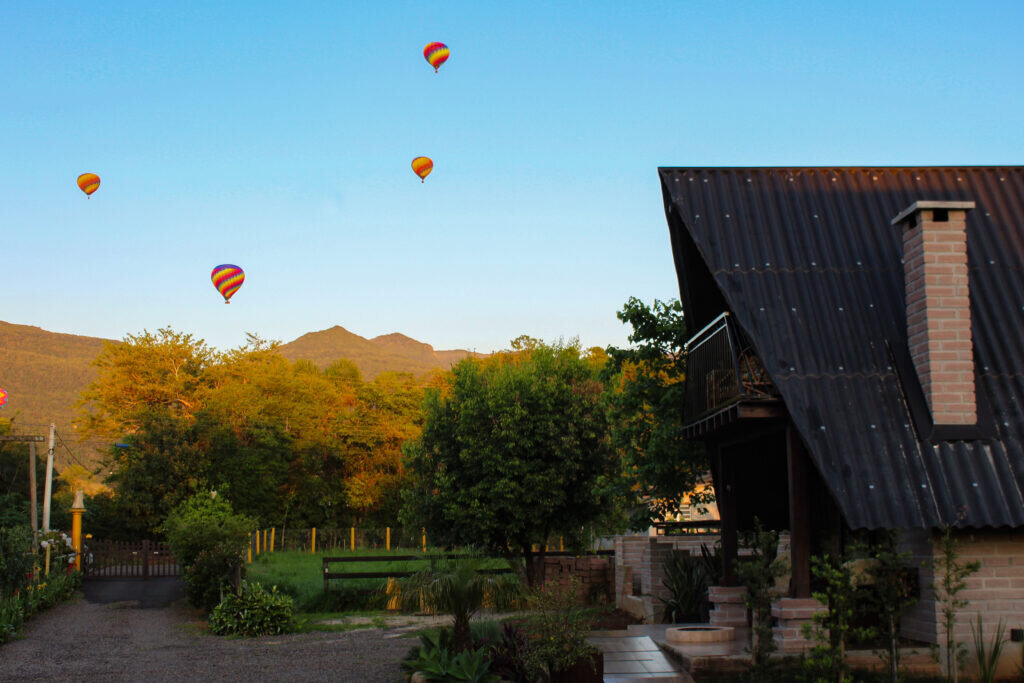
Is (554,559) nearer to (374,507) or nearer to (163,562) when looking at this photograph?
(163,562)

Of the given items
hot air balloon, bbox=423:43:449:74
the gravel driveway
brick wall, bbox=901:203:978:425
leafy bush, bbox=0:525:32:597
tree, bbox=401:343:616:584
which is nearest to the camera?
brick wall, bbox=901:203:978:425

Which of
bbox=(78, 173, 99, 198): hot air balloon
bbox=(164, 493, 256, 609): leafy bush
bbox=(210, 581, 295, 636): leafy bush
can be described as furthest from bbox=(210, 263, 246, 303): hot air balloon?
bbox=(210, 581, 295, 636): leafy bush

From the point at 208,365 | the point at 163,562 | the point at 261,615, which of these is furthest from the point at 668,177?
the point at 208,365

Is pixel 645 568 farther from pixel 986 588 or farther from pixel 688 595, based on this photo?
pixel 986 588

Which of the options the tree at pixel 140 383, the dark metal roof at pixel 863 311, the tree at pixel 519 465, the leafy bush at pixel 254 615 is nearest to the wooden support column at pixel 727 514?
the dark metal roof at pixel 863 311

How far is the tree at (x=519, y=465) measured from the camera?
22.0 metres

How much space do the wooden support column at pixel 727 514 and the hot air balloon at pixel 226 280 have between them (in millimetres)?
31850

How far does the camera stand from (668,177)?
493 inches

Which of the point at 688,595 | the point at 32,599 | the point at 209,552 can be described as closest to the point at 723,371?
the point at 688,595

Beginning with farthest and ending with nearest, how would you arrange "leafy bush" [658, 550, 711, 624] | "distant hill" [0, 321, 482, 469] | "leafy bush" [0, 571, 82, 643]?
"distant hill" [0, 321, 482, 469]
"leafy bush" [0, 571, 82, 643]
"leafy bush" [658, 550, 711, 624]

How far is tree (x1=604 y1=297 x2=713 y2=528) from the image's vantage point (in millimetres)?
16188

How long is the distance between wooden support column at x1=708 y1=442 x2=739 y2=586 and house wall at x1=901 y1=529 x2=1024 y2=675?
9.53ft

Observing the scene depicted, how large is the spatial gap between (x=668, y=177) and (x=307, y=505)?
4385 cm

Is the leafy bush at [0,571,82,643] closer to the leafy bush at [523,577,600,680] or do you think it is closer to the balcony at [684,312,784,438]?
the leafy bush at [523,577,600,680]
